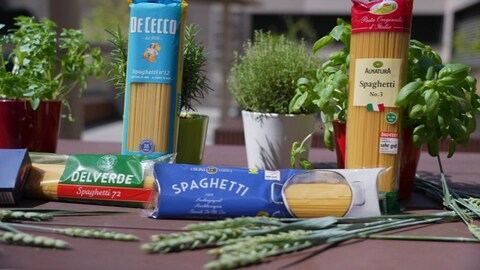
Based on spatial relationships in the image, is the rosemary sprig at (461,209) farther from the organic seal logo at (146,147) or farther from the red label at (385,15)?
the organic seal logo at (146,147)

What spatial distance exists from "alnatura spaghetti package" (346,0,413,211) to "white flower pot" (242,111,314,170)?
0.23 metres

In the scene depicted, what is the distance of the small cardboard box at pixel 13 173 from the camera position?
2.59 ft

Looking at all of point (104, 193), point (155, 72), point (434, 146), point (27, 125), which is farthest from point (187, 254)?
point (27, 125)

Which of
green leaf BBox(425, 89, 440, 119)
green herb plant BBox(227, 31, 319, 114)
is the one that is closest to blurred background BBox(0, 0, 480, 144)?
green herb plant BBox(227, 31, 319, 114)

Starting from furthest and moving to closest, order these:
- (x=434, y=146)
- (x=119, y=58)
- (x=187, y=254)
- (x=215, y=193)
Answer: (x=119, y=58)
(x=434, y=146)
(x=215, y=193)
(x=187, y=254)

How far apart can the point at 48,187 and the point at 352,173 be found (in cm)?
48

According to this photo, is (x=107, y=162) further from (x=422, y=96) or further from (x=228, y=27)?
(x=228, y=27)

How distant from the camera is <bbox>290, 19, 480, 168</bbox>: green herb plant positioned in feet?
2.71

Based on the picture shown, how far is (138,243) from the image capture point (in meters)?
0.65

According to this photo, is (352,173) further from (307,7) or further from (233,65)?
(307,7)

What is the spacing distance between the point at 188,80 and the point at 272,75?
0.56 ft

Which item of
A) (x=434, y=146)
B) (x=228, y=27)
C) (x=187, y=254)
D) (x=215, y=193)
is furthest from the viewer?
(x=228, y=27)

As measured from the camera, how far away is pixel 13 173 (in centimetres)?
81

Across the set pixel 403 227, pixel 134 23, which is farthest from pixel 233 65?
pixel 403 227
